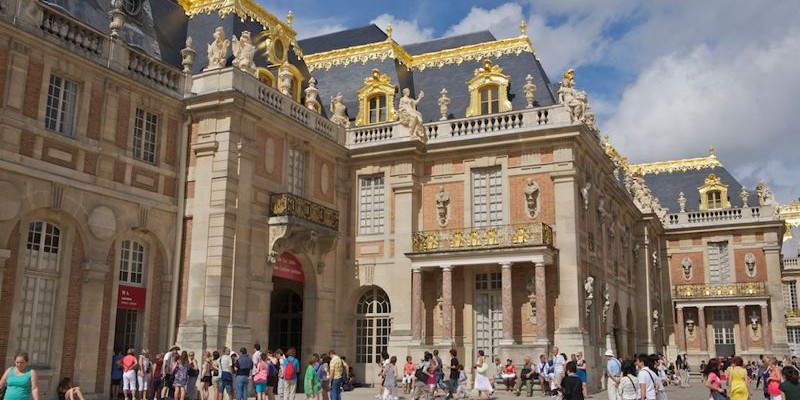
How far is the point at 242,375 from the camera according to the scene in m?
15.2

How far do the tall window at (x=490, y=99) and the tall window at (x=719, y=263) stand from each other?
22131 millimetres

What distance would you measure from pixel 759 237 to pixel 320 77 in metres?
26.0

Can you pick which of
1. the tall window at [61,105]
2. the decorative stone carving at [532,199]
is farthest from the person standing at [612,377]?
the tall window at [61,105]

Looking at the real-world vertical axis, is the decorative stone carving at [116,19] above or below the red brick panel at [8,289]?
above

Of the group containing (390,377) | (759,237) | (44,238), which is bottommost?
(390,377)

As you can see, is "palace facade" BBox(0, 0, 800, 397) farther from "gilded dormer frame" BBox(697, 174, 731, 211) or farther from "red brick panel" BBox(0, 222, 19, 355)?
"gilded dormer frame" BBox(697, 174, 731, 211)

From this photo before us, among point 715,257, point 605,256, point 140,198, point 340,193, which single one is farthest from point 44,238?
point 715,257

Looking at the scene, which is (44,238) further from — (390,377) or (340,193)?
(340,193)

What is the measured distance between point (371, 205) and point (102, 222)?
31.6 feet

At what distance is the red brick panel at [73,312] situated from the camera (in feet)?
52.9

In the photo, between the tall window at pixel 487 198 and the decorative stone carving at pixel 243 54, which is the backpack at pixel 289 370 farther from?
the tall window at pixel 487 198

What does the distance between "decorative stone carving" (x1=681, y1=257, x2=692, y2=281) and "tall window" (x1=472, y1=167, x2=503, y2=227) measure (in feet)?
73.7

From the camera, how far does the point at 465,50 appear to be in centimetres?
2770

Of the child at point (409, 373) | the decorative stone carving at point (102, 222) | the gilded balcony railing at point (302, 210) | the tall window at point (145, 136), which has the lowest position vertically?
the child at point (409, 373)
